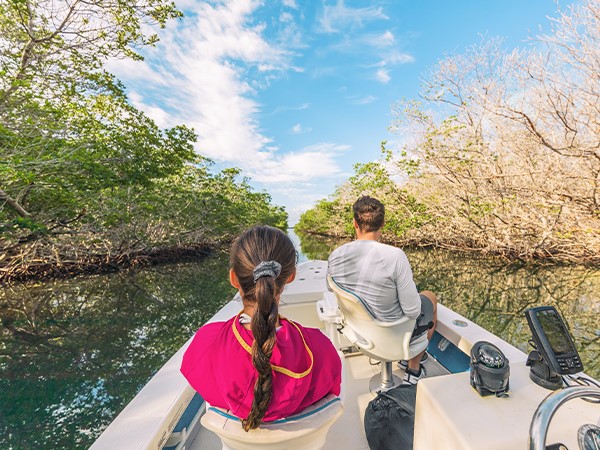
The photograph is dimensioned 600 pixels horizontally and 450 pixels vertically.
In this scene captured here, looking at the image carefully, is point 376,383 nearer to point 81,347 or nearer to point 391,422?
point 391,422

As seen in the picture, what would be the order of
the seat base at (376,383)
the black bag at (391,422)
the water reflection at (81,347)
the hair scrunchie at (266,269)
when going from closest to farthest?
the hair scrunchie at (266,269)
the black bag at (391,422)
the seat base at (376,383)
the water reflection at (81,347)

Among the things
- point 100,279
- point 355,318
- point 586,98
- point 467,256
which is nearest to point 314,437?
point 355,318

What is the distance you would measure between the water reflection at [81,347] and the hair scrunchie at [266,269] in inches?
136

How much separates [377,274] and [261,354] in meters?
1.10

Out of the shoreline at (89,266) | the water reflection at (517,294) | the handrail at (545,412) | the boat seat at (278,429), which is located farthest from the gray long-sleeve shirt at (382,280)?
the shoreline at (89,266)

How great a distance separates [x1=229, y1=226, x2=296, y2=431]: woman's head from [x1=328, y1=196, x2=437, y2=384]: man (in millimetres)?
833

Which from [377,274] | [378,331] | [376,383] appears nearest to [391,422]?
[378,331]

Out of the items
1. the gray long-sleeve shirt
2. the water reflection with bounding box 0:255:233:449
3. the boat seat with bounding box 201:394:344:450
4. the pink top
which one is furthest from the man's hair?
the water reflection with bounding box 0:255:233:449

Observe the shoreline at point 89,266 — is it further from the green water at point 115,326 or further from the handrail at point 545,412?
the handrail at point 545,412

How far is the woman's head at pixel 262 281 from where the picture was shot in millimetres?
747

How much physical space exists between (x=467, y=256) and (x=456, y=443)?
15.1 meters

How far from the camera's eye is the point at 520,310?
19.7 ft

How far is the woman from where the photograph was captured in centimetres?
76

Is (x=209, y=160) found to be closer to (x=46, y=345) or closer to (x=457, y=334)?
(x=46, y=345)
